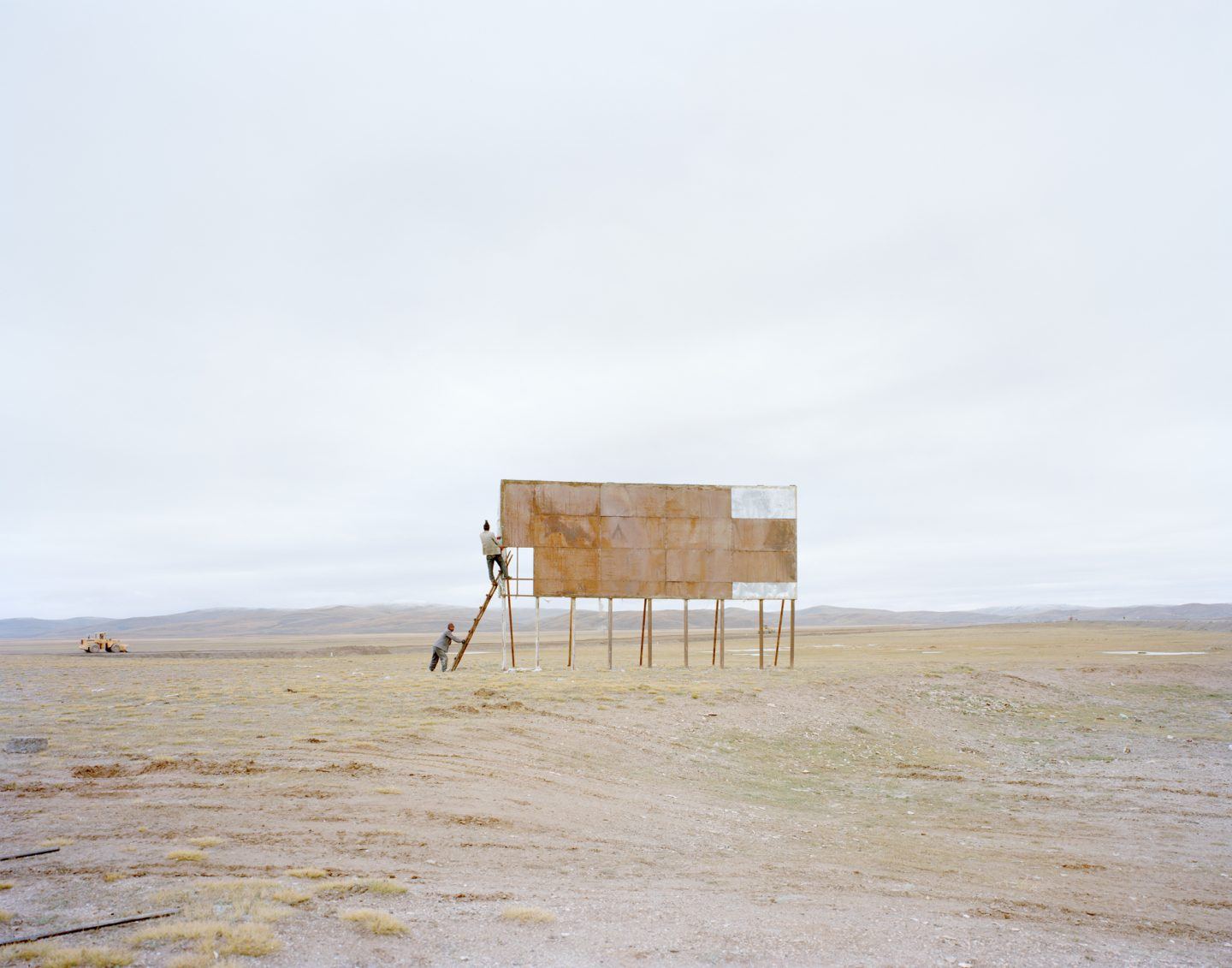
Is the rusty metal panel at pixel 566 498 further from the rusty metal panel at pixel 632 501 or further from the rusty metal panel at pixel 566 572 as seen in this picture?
the rusty metal panel at pixel 566 572

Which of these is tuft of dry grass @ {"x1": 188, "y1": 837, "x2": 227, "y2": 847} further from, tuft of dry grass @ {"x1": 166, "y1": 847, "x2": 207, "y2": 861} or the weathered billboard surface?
the weathered billboard surface

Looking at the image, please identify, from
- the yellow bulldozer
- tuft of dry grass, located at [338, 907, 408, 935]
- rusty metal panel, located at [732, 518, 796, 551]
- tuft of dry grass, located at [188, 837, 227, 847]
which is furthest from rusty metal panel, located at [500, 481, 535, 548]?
the yellow bulldozer

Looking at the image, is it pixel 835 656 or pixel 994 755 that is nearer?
pixel 994 755

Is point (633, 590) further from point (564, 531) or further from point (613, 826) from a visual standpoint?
point (613, 826)

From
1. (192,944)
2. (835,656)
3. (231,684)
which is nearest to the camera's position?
(192,944)

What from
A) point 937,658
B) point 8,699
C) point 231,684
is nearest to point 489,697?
point 231,684

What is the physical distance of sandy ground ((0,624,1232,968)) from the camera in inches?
298

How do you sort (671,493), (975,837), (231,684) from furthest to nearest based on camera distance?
(671,493) → (231,684) → (975,837)

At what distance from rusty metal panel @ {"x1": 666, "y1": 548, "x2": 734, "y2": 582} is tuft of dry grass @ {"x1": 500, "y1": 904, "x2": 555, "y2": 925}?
2217cm

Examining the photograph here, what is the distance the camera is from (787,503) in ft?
101

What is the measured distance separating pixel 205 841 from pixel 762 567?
74.9ft

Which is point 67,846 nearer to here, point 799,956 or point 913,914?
point 799,956

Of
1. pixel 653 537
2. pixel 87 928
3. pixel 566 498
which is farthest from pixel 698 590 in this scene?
pixel 87 928

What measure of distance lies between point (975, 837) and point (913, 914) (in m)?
4.48
